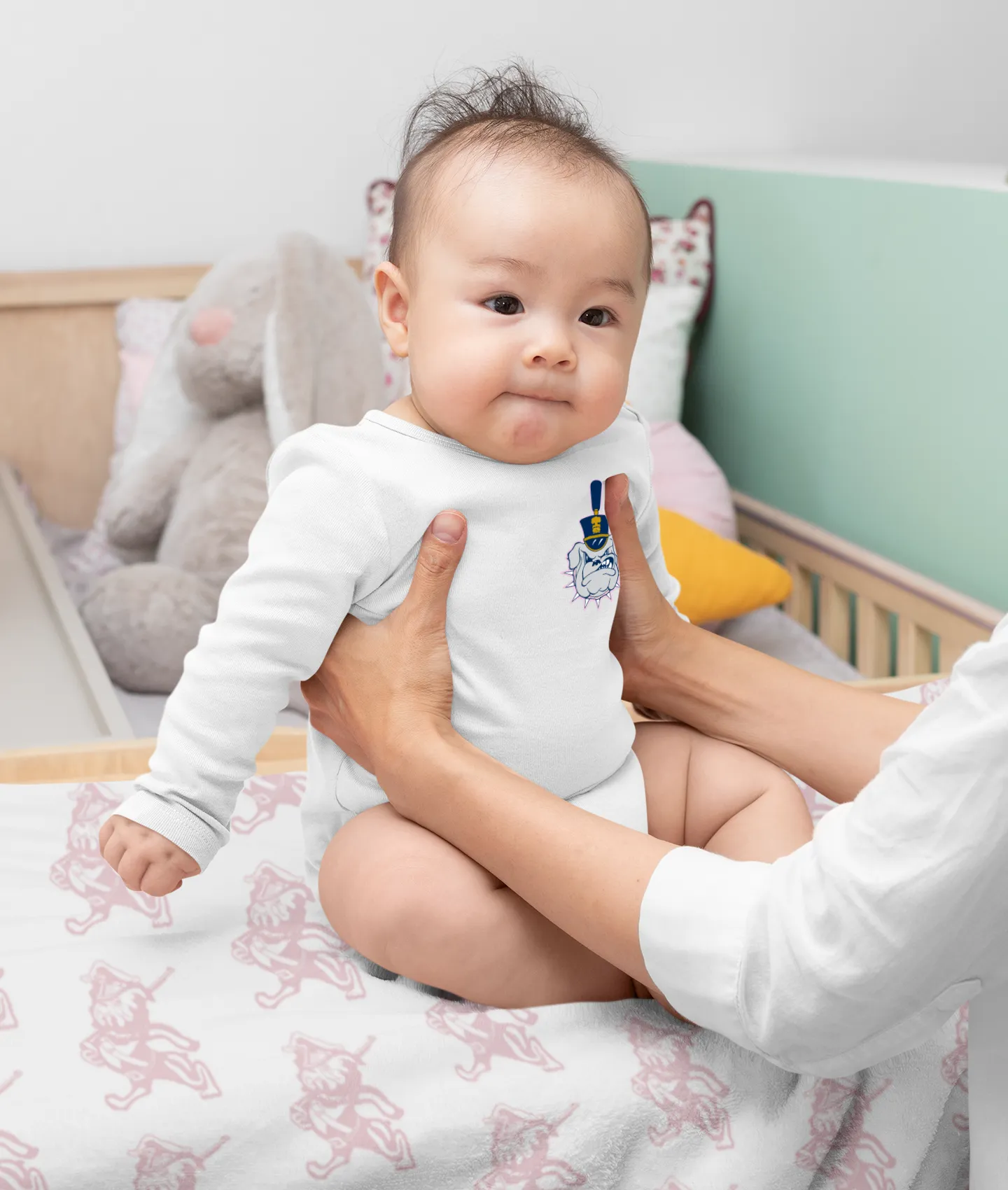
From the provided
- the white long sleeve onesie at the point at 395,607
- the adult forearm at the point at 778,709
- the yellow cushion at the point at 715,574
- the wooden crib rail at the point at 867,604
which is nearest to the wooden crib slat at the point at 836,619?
the wooden crib rail at the point at 867,604

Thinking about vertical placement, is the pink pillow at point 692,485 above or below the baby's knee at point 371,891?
below

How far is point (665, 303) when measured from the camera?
2.15 metres

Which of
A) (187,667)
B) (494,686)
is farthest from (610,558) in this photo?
(187,667)

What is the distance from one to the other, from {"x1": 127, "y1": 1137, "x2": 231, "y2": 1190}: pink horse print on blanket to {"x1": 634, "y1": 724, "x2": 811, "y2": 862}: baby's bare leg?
35cm

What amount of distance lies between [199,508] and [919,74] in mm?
1719

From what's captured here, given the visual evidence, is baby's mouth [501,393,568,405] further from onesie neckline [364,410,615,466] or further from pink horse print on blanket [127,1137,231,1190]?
pink horse print on blanket [127,1137,231,1190]

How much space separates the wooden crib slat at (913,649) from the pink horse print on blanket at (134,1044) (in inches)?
46.1

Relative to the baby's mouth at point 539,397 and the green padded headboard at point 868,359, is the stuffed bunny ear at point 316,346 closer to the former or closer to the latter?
the green padded headboard at point 868,359

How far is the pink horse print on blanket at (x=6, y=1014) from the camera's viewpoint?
28.2 inches

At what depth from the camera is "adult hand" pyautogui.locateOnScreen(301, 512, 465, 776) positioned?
74 centimetres

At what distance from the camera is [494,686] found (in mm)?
793

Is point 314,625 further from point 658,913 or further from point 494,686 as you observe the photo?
point 658,913

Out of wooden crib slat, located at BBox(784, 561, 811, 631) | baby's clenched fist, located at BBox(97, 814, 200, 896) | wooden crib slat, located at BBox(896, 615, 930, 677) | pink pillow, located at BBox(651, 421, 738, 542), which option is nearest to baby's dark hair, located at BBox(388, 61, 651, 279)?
baby's clenched fist, located at BBox(97, 814, 200, 896)

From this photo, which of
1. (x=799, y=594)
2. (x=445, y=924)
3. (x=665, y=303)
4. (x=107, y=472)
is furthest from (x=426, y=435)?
(x=107, y=472)
